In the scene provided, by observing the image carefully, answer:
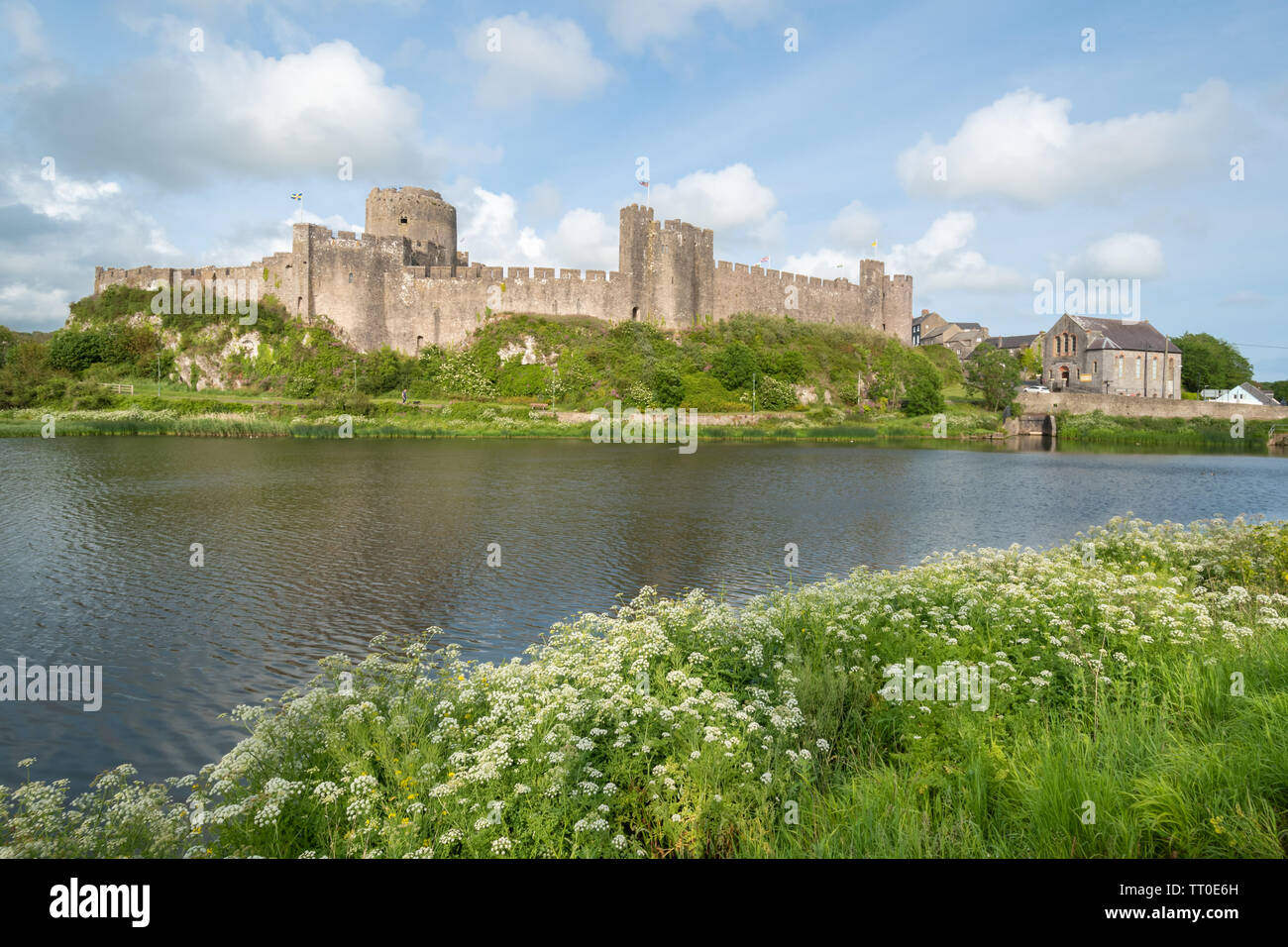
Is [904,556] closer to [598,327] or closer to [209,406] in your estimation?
[598,327]

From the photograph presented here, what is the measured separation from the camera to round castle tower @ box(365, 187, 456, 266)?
4978cm

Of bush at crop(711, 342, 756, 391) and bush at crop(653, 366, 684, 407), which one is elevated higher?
bush at crop(711, 342, 756, 391)

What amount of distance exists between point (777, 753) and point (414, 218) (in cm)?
5204

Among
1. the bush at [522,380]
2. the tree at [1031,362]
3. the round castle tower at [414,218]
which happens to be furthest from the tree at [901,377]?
the round castle tower at [414,218]

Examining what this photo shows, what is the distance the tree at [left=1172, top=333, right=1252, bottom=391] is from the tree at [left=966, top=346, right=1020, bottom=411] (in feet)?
107

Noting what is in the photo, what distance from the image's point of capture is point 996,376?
52.4 metres

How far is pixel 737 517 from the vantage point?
1666 cm

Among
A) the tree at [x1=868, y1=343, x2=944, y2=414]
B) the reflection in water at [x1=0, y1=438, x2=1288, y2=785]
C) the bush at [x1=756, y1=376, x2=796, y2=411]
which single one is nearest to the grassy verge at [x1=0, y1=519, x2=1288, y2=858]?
the reflection in water at [x1=0, y1=438, x2=1288, y2=785]

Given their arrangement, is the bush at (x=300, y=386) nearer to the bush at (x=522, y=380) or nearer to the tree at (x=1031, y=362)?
the bush at (x=522, y=380)

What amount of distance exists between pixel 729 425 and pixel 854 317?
19222 mm

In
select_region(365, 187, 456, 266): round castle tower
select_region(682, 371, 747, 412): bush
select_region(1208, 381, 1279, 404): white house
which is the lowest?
select_region(682, 371, 747, 412): bush

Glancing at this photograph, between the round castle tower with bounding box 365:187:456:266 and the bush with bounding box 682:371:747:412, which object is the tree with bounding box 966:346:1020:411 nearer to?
the bush with bounding box 682:371:747:412

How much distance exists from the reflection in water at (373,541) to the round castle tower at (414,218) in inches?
1005
